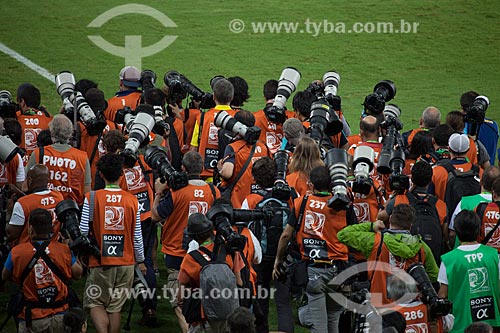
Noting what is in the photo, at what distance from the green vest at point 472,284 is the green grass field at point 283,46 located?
A: 8.51m

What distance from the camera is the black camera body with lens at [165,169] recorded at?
7.66m

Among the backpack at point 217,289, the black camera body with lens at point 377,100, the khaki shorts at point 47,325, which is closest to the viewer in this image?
the backpack at point 217,289

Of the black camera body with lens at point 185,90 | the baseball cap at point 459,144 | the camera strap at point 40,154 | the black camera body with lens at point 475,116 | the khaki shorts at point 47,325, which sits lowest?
the khaki shorts at point 47,325

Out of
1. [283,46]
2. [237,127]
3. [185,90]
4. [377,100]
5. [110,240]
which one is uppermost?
[283,46]

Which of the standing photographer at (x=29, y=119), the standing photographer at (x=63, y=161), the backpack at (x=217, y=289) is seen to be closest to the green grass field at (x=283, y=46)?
the standing photographer at (x=29, y=119)

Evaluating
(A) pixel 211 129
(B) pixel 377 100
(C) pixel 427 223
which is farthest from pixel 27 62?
(C) pixel 427 223

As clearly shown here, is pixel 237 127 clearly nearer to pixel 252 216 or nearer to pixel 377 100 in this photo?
pixel 377 100

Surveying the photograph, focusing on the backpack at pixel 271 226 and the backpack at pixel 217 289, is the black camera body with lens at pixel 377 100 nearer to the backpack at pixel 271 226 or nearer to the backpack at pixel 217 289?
the backpack at pixel 271 226

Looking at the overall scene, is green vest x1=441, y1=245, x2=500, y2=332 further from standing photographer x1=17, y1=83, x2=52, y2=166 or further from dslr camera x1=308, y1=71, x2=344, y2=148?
standing photographer x1=17, y1=83, x2=52, y2=166

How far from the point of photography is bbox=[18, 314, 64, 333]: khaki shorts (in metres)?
7.18

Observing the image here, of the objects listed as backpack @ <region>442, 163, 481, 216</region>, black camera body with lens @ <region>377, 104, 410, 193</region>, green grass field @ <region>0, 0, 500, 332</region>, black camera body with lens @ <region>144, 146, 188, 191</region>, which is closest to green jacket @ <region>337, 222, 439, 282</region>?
black camera body with lens @ <region>377, 104, 410, 193</region>

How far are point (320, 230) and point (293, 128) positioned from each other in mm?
1760

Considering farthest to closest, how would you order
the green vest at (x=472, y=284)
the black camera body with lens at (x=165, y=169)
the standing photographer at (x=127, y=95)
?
the standing photographer at (x=127, y=95)
the black camera body with lens at (x=165, y=169)
the green vest at (x=472, y=284)

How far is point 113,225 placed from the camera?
772 centimetres
